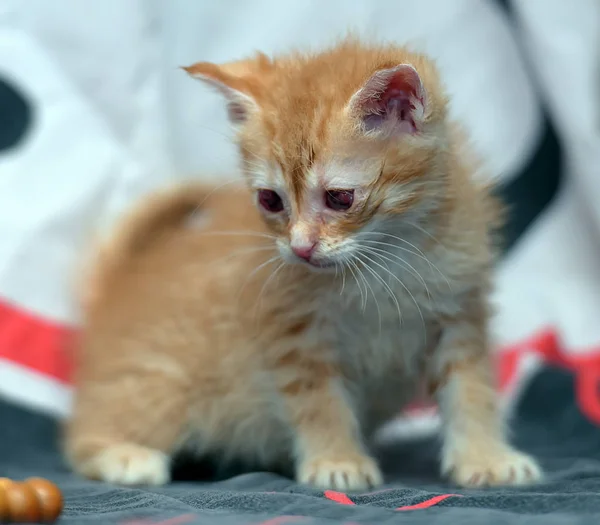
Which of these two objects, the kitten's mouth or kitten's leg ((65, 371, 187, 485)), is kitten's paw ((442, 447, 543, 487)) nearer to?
the kitten's mouth

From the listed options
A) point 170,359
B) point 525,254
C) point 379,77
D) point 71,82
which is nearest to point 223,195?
point 170,359

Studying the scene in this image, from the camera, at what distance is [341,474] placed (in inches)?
50.7

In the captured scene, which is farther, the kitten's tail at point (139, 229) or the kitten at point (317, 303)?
the kitten's tail at point (139, 229)

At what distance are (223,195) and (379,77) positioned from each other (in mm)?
680

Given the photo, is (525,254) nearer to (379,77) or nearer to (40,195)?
(379,77)

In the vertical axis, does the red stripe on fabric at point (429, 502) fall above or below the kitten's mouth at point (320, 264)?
below

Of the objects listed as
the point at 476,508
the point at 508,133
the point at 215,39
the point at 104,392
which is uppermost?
the point at 215,39

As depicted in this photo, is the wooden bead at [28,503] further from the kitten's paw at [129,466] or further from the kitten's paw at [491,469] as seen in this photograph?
the kitten's paw at [491,469]

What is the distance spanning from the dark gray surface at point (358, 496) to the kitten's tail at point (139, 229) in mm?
361

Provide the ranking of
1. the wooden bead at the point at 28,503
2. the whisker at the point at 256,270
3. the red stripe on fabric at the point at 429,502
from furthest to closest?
1. the whisker at the point at 256,270
2. the red stripe on fabric at the point at 429,502
3. the wooden bead at the point at 28,503

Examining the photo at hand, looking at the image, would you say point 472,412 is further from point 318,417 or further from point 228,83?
point 228,83

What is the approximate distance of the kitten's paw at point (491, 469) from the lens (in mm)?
1284

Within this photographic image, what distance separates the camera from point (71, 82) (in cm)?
197

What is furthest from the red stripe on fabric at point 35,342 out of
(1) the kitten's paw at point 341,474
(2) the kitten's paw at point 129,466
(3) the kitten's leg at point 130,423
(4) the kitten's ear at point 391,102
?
(4) the kitten's ear at point 391,102
